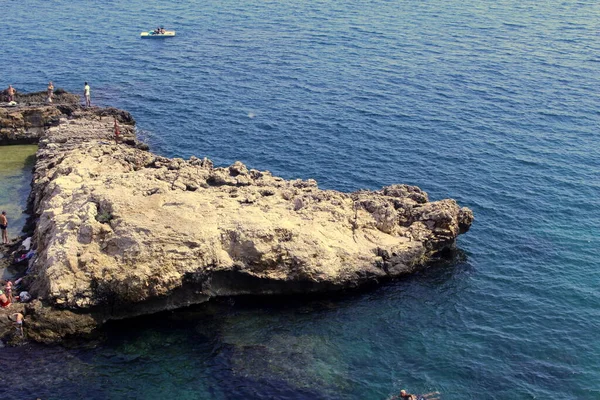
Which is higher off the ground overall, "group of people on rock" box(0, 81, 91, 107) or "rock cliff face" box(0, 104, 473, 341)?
"group of people on rock" box(0, 81, 91, 107)

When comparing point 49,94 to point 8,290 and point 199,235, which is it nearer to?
point 8,290

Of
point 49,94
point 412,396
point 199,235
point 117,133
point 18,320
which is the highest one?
point 49,94

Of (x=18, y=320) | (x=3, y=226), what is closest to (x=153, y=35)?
(x=3, y=226)

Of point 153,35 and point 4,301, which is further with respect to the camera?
point 153,35

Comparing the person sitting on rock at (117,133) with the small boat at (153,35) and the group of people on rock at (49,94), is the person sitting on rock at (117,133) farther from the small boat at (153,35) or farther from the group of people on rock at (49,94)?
the small boat at (153,35)

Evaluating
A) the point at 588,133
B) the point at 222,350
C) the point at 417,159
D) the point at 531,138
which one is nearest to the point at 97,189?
the point at 222,350

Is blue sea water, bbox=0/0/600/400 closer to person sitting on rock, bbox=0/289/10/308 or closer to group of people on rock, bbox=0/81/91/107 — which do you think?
person sitting on rock, bbox=0/289/10/308

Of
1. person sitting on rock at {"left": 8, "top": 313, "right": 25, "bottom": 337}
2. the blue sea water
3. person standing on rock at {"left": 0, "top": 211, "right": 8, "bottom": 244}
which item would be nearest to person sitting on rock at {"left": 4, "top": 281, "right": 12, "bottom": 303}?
person sitting on rock at {"left": 8, "top": 313, "right": 25, "bottom": 337}

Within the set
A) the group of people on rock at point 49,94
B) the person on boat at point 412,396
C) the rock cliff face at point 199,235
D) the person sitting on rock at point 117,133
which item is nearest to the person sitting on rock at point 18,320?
the rock cliff face at point 199,235
